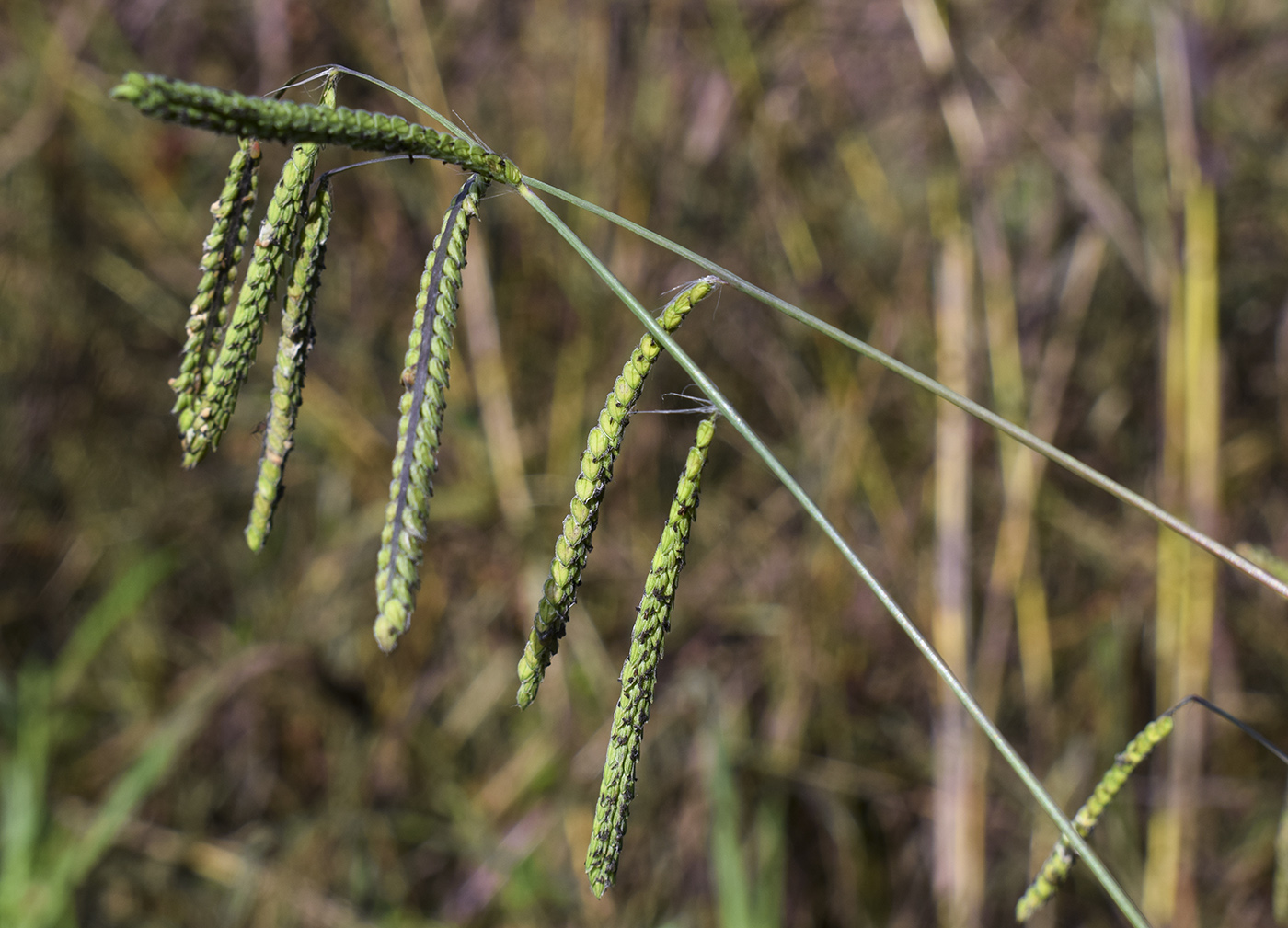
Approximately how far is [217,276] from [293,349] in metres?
0.05

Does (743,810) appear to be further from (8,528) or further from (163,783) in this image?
(8,528)

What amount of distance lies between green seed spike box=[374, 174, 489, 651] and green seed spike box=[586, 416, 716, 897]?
117 mm

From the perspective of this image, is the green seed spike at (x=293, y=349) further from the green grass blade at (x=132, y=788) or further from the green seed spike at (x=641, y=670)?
the green grass blade at (x=132, y=788)

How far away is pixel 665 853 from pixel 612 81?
122 centimetres

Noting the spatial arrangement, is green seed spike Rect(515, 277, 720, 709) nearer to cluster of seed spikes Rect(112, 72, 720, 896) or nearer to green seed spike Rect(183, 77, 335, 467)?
cluster of seed spikes Rect(112, 72, 720, 896)

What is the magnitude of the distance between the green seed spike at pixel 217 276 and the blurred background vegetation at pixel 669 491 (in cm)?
87

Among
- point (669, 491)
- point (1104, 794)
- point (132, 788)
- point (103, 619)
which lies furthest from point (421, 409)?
point (103, 619)

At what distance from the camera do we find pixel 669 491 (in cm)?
182

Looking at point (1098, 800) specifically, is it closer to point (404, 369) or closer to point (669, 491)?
point (404, 369)

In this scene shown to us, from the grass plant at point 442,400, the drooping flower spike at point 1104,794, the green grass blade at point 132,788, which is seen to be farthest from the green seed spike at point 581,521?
the green grass blade at point 132,788

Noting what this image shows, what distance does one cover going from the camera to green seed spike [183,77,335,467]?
1.50 ft

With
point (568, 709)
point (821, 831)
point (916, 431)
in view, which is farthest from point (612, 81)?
point (821, 831)

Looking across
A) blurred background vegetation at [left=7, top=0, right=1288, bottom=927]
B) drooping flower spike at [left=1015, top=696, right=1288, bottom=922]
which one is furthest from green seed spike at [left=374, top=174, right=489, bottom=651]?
blurred background vegetation at [left=7, top=0, right=1288, bottom=927]

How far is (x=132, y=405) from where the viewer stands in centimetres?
192
